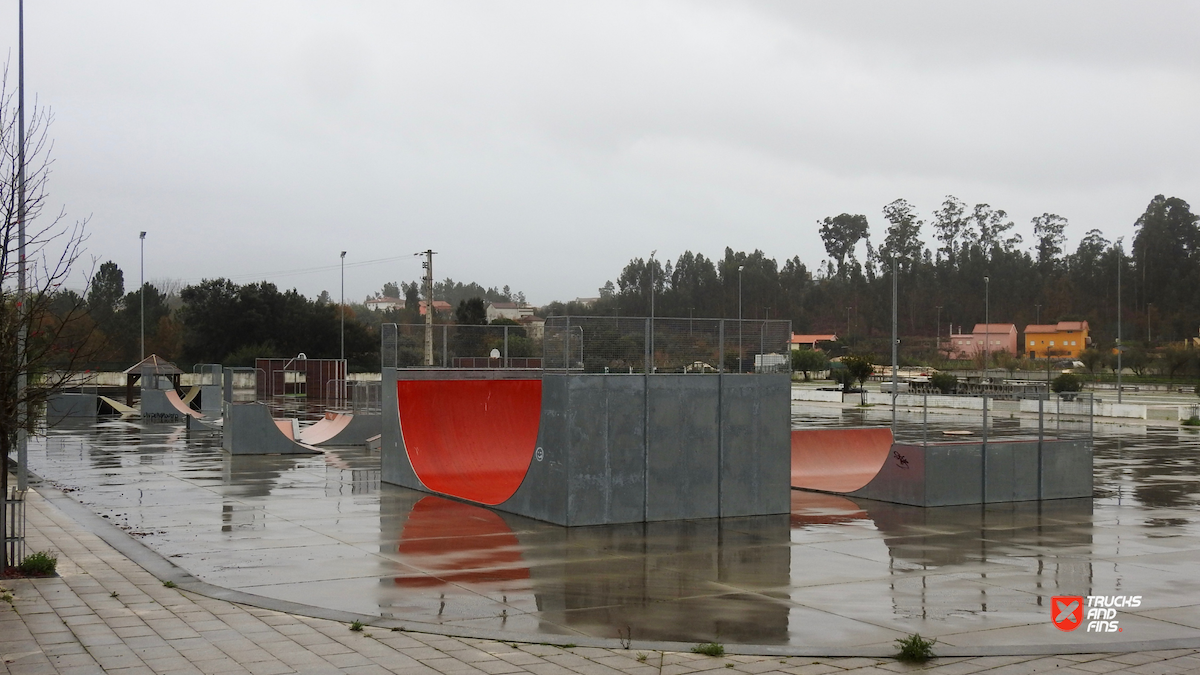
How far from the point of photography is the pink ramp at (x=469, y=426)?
18.3 metres

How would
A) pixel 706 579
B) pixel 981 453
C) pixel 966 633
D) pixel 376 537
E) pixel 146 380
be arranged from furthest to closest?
pixel 146 380 < pixel 981 453 < pixel 376 537 < pixel 706 579 < pixel 966 633

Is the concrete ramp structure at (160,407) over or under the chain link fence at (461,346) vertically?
under

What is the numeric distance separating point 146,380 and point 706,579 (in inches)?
1505

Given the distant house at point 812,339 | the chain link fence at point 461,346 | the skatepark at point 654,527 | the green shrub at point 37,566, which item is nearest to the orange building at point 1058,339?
the distant house at point 812,339

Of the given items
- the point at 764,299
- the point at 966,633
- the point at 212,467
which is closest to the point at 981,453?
the point at 966,633

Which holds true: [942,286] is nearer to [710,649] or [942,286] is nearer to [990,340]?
[990,340]

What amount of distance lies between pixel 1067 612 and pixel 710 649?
3.43 meters

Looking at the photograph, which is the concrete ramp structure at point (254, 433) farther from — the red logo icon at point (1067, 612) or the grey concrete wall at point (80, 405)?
the red logo icon at point (1067, 612)

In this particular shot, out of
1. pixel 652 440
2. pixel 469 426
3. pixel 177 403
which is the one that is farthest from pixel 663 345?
pixel 177 403

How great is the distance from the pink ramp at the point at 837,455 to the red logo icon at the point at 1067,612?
9.10 m

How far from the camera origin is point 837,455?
2017 cm

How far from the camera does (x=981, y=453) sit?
54.1ft

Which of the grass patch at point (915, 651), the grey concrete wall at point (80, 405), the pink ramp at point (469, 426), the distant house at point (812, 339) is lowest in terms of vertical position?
the grey concrete wall at point (80, 405)

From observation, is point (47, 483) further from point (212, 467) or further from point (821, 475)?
point (821, 475)
